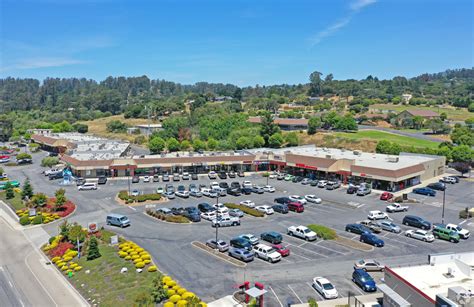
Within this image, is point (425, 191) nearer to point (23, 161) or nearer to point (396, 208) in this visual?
point (396, 208)

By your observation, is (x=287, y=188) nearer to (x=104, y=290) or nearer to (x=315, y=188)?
(x=315, y=188)

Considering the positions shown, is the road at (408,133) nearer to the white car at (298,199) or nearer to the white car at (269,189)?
the white car at (269,189)

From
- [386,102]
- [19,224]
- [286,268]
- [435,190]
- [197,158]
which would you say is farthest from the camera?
[386,102]

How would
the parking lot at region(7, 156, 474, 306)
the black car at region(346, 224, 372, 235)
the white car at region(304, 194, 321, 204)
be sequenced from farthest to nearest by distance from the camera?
1. the white car at region(304, 194, 321, 204)
2. the black car at region(346, 224, 372, 235)
3. the parking lot at region(7, 156, 474, 306)

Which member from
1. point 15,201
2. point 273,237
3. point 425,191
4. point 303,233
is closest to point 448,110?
point 425,191

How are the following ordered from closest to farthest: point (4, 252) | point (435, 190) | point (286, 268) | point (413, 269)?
point (413, 269) < point (286, 268) < point (4, 252) < point (435, 190)

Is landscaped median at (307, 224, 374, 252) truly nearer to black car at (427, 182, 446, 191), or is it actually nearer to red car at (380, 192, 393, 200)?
red car at (380, 192, 393, 200)

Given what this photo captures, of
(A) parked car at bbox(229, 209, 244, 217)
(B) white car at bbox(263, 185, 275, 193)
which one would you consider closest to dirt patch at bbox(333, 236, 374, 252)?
(A) parked car at bbox(229, 209, 244, 217)

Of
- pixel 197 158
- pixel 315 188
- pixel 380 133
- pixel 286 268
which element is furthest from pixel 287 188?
pixel 380 133
